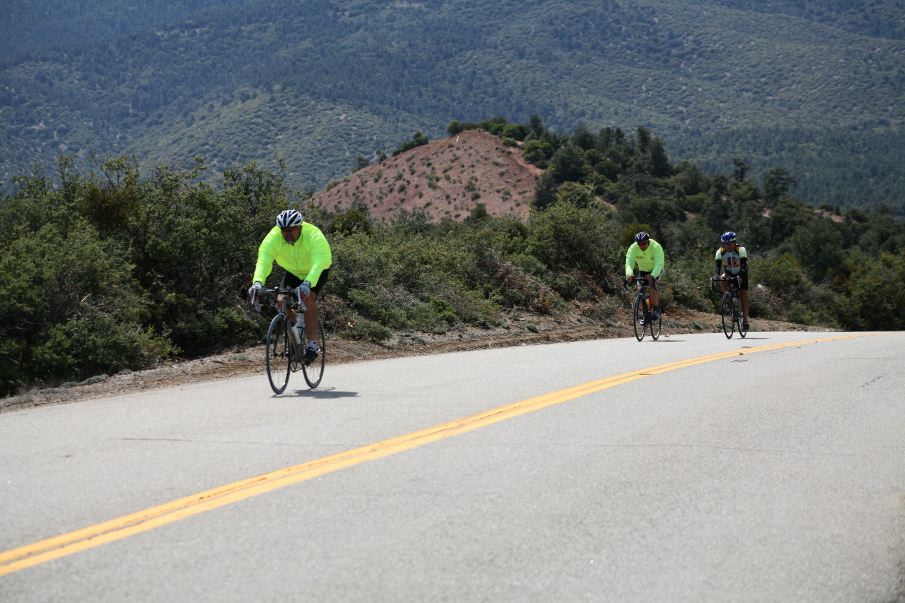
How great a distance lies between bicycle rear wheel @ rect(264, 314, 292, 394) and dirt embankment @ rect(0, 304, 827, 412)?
0.90 metres

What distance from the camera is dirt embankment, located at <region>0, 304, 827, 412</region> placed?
12312mm

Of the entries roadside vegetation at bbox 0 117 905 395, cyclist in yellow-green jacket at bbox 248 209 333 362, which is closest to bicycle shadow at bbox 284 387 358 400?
cyclist in yellow-green jacket at bbox 248 209 333 362

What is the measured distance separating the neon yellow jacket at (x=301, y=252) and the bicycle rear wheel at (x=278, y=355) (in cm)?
61

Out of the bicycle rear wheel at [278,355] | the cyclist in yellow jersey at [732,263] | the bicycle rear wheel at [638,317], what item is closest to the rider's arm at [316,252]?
the bicycle rear wheel at [278,355]

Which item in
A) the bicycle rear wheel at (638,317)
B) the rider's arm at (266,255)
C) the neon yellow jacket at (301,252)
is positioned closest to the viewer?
the rider's arm at (266,255)

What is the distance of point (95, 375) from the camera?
570 inches

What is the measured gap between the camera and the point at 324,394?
11.2 metres

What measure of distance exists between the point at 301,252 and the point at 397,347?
7218 mm

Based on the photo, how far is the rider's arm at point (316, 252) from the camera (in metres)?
11.4

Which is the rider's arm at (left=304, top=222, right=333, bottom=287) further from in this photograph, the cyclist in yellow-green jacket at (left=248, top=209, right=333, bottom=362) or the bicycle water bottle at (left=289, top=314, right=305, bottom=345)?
the bicycle water bottle at (left=289, top=314, right=305, bottom=345)

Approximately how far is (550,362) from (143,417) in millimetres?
6818

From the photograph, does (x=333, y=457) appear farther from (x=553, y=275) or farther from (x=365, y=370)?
(x=553, y=275)

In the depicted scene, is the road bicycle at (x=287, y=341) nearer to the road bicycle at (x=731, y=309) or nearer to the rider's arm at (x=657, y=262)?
the rider's arm at (x=657, y=262)

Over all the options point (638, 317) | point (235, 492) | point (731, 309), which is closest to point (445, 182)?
point (731, 309)
